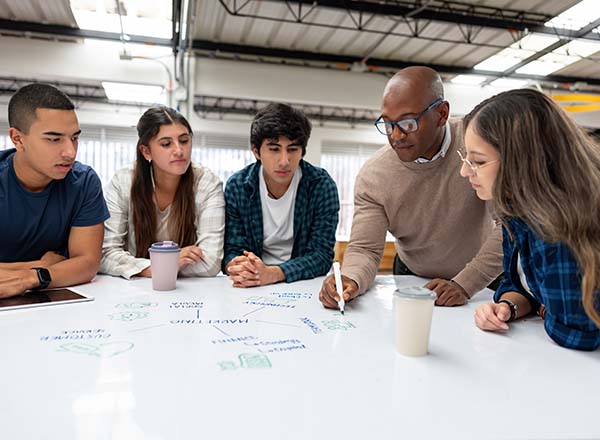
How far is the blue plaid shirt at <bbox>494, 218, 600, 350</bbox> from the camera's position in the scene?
1032mm

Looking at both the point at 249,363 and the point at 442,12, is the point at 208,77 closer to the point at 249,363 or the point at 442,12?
the point at 442,12

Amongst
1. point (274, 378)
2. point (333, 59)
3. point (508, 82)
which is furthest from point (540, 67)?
point (274, 378)

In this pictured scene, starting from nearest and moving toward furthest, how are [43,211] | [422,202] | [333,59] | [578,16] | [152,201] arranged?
1. [43,211]
2. [422,202]
3. [152,201]
4. [578,16]
5. [333,59]

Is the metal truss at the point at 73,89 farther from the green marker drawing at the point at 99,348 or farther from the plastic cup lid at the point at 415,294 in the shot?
the plastic cup lid at the point at 415,294

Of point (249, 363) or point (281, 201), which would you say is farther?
point (281, 201)

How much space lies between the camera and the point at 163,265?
1.57 meters

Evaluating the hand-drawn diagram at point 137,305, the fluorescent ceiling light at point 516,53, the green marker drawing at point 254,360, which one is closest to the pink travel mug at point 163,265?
the hand-drawn diagram at point 137,305

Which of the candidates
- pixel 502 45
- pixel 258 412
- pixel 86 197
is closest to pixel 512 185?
pixel 258 412

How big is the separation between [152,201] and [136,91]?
4953 millimetres

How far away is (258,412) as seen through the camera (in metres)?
0.74

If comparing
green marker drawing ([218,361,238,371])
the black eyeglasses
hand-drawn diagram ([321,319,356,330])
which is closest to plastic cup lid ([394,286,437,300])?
hand-drawn diagram ([321,319,356,330])

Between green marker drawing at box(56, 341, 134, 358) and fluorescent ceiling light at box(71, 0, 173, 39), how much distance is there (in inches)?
180

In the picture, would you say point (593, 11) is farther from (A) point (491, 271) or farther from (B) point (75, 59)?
(B) point (75, 59)

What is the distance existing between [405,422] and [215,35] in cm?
619
